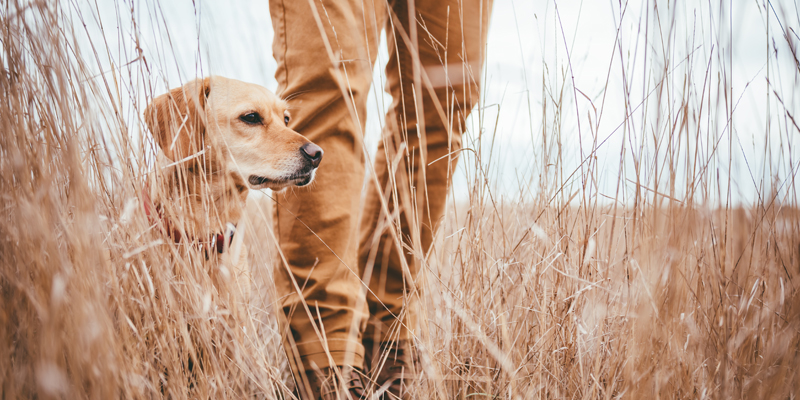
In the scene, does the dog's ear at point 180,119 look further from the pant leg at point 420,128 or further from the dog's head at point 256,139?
the pant leg at point 420,128

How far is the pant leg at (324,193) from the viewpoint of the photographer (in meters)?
0.94

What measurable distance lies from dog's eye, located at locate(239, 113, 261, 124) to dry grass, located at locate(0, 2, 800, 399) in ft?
2.52

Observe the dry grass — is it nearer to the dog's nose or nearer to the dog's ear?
the dog's ear

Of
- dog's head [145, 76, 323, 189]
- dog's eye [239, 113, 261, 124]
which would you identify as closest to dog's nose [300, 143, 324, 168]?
dog's head [145, 76, 323, 189]

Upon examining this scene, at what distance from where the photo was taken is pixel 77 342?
1.62ft

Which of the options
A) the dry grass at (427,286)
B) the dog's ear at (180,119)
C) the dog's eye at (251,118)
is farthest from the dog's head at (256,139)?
the dry grass at (427,286)

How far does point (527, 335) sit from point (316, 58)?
74 cm

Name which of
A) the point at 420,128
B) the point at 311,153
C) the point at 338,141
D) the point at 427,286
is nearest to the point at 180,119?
the point at 311,153

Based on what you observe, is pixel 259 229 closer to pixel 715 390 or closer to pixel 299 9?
pixel 299 9

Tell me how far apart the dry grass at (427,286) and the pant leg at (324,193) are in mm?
130

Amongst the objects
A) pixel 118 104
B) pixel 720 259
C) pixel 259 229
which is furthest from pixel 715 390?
pixel 259 229

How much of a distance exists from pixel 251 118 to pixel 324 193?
2.43 feet

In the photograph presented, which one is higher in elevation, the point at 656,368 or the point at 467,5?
the point at 467,5

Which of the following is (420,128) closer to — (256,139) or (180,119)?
(180,119)
